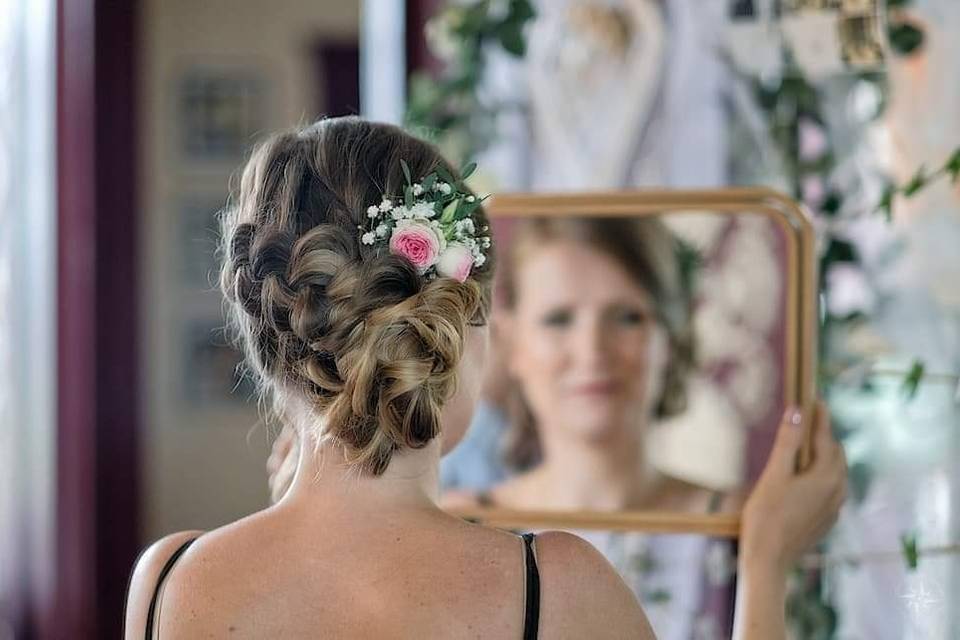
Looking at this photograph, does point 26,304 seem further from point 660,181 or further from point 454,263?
point 454,263

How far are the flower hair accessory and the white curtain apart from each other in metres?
1.92

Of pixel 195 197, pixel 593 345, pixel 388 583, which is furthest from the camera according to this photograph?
pixel 195 197

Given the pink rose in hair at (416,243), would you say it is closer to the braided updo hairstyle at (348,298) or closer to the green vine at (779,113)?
the braided updo hairstyle at (348,298)

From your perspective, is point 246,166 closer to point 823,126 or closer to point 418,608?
point 418,608

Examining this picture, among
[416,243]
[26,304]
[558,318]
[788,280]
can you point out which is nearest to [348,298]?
[416,243]

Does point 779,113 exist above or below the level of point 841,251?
above

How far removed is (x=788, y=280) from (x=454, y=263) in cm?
59

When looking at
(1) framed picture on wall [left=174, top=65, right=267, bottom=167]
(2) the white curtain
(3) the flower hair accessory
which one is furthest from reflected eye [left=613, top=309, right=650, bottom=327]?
(1) framed picture on wall [left=174, top=65, right=267, bottom=167]

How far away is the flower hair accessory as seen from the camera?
3.48 feet

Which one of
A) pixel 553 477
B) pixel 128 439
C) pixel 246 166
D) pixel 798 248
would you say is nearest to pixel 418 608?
pixel 246 166

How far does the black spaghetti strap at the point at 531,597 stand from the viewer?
1.04 m

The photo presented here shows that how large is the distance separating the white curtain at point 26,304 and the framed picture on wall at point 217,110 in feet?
6.17

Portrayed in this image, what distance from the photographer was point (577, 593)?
3.46 feet

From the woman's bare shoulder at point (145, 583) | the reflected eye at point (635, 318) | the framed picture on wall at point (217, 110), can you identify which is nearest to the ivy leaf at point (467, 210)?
the woman's bare shoulder at point (145, 583)
